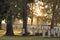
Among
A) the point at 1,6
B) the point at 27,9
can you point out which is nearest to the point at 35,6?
the point at 27,9

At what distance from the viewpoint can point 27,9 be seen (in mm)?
28188

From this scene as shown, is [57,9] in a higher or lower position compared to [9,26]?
higher

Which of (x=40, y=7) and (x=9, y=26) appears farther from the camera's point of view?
(x=40, y=7)

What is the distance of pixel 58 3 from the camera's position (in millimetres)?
27594

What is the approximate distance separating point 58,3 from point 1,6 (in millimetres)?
17747

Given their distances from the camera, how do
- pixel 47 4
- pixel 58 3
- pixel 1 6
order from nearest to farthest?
pixel 1 6, pixel 58 3, pixel 47 4

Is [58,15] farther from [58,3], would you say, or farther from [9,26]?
[9,26]

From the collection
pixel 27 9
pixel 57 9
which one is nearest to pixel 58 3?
pixel 57 9

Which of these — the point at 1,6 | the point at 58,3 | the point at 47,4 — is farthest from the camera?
the point at 47,4

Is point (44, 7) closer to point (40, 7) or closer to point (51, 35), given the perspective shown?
point (40, 7)

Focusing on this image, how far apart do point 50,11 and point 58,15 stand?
186 cm

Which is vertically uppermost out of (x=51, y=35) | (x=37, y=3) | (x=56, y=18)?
(x=37, y=3)

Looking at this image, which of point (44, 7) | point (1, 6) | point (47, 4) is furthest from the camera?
point (44, 7)

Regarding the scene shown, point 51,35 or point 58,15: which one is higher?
point 58,15
